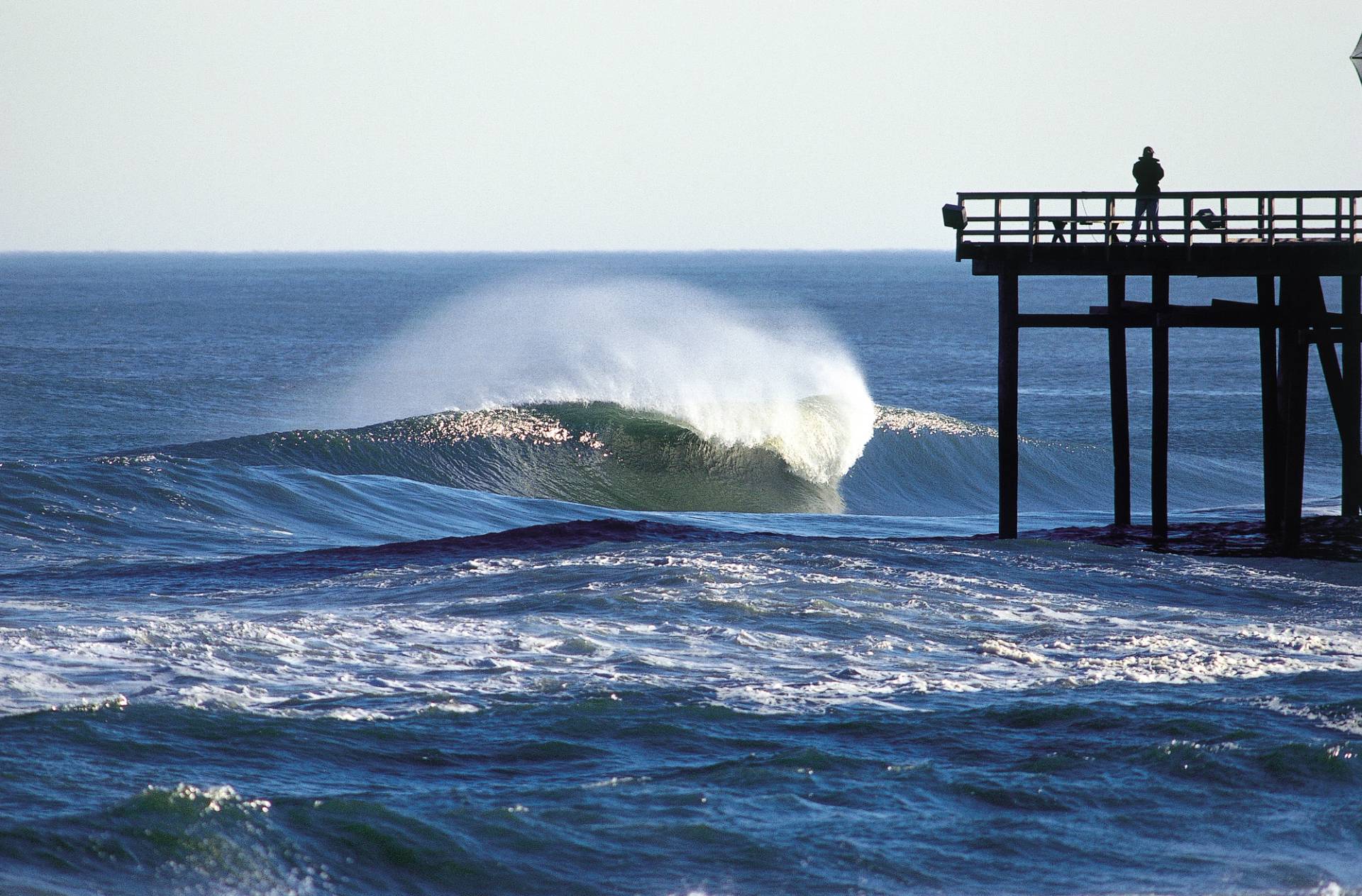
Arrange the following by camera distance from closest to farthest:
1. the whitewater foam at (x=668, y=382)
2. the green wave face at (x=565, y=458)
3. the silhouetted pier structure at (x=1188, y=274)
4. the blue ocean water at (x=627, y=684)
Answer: the blue ocean water at (x=627, y=684) < the silhouetted pier structure at (x=1188, y=274) < the green wave face at (x=565, y=458) < the whitewater foam at (x=668, y=382)

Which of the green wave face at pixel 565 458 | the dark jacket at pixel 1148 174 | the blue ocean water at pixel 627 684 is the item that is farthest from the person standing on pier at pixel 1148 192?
the green wave face at pixel 565 458

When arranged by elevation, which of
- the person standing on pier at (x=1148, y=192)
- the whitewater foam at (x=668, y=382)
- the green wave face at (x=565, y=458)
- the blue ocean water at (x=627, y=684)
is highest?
the person standing on pier at (x=1148, y=192)

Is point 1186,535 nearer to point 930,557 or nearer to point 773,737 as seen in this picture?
point 930,557

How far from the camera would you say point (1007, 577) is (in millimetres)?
16188

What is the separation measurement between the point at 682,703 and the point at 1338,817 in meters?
4.47

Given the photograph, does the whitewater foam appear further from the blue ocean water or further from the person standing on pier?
the person standing on pier

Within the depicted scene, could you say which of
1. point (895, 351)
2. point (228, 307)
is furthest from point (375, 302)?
point (895, 351)

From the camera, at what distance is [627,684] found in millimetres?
11445

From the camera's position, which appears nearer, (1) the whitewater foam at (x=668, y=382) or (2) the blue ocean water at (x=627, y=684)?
(2) the blue ocean water at (x=627, y=684)

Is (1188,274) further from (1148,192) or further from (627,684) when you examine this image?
(627,684)

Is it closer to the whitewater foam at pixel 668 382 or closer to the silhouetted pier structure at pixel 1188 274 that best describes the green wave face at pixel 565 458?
the whitewater foam at pixel 668 382

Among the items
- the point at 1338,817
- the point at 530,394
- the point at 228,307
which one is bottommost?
the point at 1338,817

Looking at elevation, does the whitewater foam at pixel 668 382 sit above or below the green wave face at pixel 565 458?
above

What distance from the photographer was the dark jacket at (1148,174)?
63.7ft
